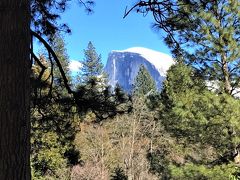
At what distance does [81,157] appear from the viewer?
21453 millimetres

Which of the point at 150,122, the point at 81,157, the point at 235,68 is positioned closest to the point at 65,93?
the point at 235,68

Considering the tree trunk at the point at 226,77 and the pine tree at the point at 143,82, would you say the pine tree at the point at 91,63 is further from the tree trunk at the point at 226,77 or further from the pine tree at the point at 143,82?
the tree trunk at the point at 226,77

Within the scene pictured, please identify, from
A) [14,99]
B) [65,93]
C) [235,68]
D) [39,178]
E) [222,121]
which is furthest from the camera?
[39,178]

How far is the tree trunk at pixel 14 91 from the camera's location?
2.21m

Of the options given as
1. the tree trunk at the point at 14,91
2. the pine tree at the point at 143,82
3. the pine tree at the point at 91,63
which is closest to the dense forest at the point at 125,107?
the tree trunk at the point at 14,91

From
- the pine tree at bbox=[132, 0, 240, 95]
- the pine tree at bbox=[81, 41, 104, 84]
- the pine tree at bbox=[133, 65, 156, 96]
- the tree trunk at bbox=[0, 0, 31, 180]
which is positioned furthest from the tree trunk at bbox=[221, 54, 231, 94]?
the pine tree at bbox=[133, 65, 156, 96]

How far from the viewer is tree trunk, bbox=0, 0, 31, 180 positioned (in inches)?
87.0

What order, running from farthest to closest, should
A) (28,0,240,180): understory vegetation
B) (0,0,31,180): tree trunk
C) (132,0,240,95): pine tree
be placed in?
(132,0,240,95): pine tree → (28,0,240,180): understory vegetation → (0,0,31,180): tree trunk

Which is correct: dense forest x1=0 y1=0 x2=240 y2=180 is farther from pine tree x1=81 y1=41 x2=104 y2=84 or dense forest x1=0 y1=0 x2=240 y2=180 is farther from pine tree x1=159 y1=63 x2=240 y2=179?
pine tree x1=81 y1=41 x2=104 y2=84

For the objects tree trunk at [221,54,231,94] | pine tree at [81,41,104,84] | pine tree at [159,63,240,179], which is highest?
pine tree at [81,41,104,84]

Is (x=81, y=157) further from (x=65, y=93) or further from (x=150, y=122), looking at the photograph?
(x=65, y=93)

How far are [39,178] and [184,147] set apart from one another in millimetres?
7879

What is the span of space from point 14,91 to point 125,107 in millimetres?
2689

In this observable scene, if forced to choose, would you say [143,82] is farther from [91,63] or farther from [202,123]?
[202,123]
